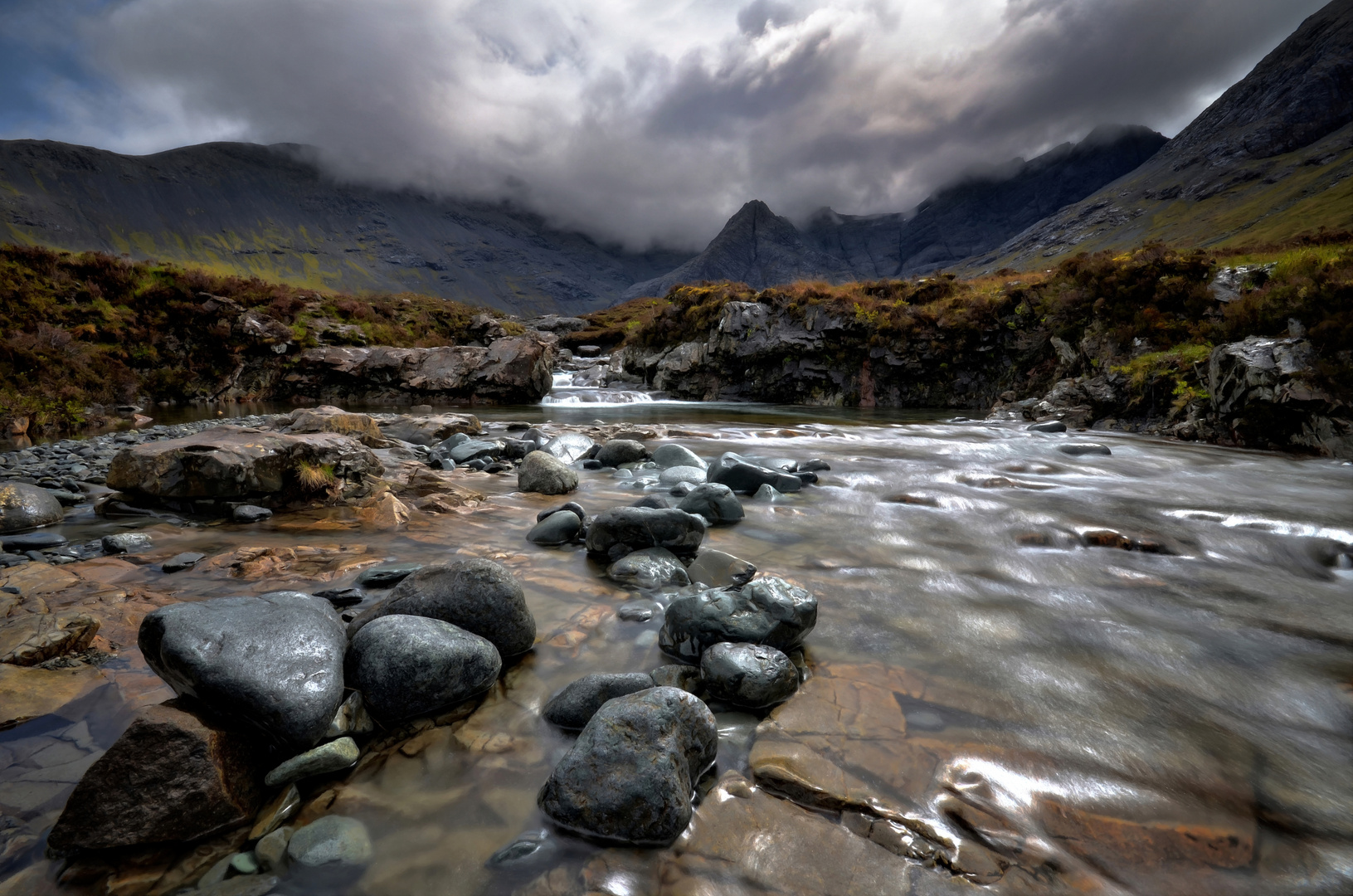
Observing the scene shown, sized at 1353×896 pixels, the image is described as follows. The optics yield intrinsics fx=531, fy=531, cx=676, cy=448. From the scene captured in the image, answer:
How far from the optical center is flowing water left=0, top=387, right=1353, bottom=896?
5.84ft

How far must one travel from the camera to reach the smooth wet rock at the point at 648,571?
3.93 meters

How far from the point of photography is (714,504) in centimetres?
554

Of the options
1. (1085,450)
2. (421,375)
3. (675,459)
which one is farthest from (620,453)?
(421,375)

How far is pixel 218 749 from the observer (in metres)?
1.89

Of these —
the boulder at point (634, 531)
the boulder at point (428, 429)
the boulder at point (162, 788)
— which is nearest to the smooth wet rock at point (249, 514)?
the boulder at point (634, 531)

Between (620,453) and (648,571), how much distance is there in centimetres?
485

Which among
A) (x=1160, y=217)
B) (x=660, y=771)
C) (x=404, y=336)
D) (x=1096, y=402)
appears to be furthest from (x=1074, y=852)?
(x=1160, y=217)

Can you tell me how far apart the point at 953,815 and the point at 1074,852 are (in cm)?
36

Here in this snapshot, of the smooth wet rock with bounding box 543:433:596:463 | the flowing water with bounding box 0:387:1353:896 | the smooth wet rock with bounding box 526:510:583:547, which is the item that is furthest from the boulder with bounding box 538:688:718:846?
the smooth wet rock with bounding box 543:433:596:463

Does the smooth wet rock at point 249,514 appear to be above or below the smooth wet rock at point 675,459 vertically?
below

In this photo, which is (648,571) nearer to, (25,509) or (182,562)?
(182,562)

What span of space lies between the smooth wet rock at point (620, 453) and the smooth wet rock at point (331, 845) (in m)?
6.89

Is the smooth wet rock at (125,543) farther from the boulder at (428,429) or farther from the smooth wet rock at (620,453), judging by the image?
the boulder at (428,429)

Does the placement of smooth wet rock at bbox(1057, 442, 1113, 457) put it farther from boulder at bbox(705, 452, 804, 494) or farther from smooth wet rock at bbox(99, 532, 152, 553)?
smooth wet rock at bbox(99, 532, 152, 553)
